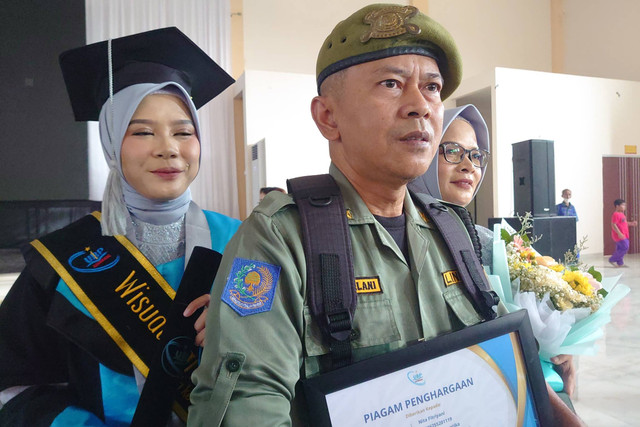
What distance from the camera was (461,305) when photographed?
3.55 feet

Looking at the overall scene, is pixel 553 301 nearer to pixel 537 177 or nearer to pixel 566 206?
pixel 537 177

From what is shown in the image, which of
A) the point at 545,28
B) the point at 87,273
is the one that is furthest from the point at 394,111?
the point at 545,28

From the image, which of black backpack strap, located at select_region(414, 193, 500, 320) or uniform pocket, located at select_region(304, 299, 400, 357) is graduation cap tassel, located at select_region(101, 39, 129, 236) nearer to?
uniform pocket, located at select_region(304, 299, 400, 357)

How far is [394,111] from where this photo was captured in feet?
3.30

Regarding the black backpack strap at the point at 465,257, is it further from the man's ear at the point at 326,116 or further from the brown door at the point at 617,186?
the brown door at the point at 617,186

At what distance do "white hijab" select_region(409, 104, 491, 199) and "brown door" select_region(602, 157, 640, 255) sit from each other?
31.9 ft

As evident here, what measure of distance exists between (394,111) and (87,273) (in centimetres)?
89

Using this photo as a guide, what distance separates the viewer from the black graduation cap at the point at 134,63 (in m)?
1.38

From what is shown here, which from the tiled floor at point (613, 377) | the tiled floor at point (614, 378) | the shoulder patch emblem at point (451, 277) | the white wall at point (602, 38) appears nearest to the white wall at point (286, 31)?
the white wall at point (602, 38)

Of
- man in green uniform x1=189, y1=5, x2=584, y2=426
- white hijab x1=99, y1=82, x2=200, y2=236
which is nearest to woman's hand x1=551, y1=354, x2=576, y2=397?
man in green uniform x1=189, y1=5, x2=584, y2=426

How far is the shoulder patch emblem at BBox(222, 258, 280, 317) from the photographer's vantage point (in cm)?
83

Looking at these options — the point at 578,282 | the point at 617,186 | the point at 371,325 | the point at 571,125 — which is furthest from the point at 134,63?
the point at 617,186

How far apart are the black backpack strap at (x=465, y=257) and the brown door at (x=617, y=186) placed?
10.7m

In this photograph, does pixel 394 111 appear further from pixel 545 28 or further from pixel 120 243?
pixel 545 28
